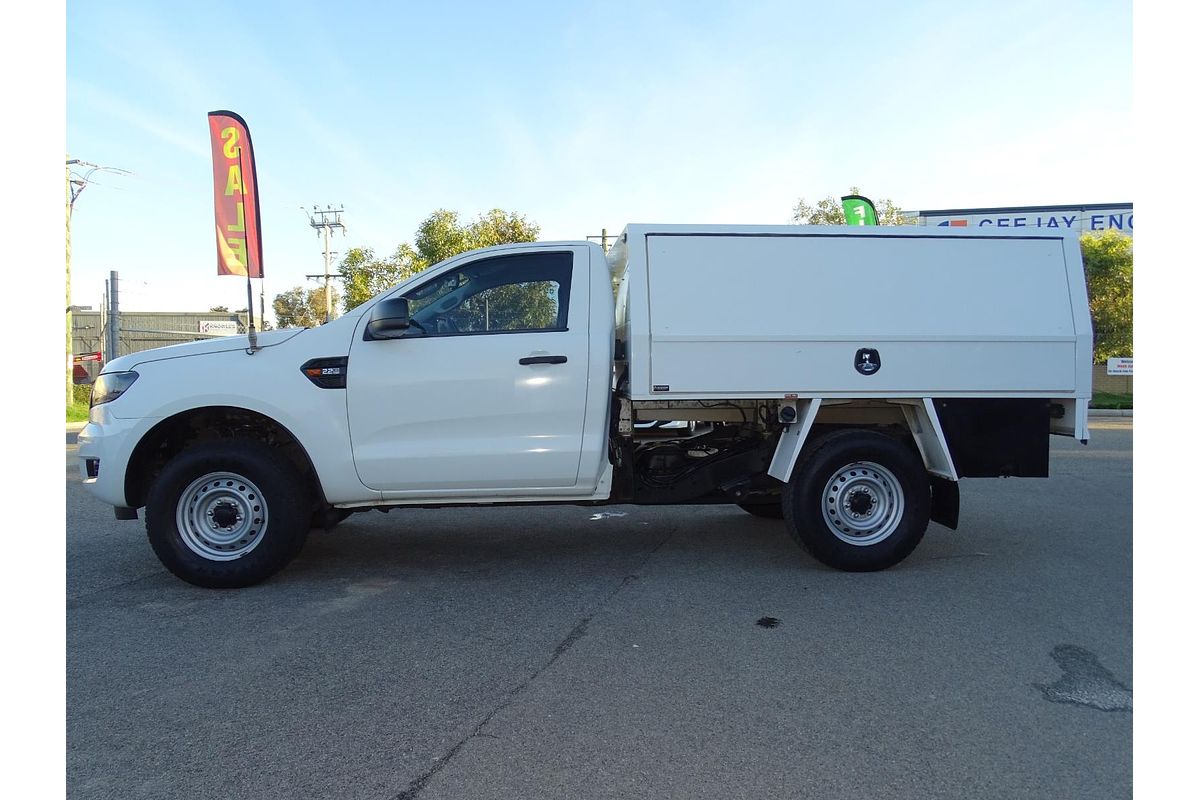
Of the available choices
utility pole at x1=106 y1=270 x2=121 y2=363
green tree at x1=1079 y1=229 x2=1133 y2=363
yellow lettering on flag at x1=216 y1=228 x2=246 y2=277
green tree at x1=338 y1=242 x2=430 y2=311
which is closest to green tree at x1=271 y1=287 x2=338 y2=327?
green tree at x1=338 y1=242 x2=430 y2=311

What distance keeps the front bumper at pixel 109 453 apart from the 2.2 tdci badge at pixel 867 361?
4.71 m


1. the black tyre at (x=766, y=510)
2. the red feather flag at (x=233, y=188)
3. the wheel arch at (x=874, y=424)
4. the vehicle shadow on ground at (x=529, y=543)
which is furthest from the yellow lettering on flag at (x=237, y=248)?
the black tyre at (x=766, y=510)

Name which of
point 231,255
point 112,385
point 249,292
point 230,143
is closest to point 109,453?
point 112,385

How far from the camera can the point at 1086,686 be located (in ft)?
12.5

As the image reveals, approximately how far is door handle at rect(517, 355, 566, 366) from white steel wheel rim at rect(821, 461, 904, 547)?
205 centimetres

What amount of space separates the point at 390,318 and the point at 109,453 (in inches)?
80.0

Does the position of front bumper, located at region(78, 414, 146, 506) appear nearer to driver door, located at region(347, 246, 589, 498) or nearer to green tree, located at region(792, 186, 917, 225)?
driver door, located at region(347, 246, 589, 498)

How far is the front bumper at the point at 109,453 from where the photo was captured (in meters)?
5.27

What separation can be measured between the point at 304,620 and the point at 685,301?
3.07 meters

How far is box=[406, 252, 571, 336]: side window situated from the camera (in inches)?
216

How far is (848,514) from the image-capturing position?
18.8ft

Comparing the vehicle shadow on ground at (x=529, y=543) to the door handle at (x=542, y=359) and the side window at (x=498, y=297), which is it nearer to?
the door handle at (x=542, y=359)

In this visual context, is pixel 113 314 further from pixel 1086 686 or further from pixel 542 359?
pixel 1086 686

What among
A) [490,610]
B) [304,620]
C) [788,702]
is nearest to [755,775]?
[788,702]
